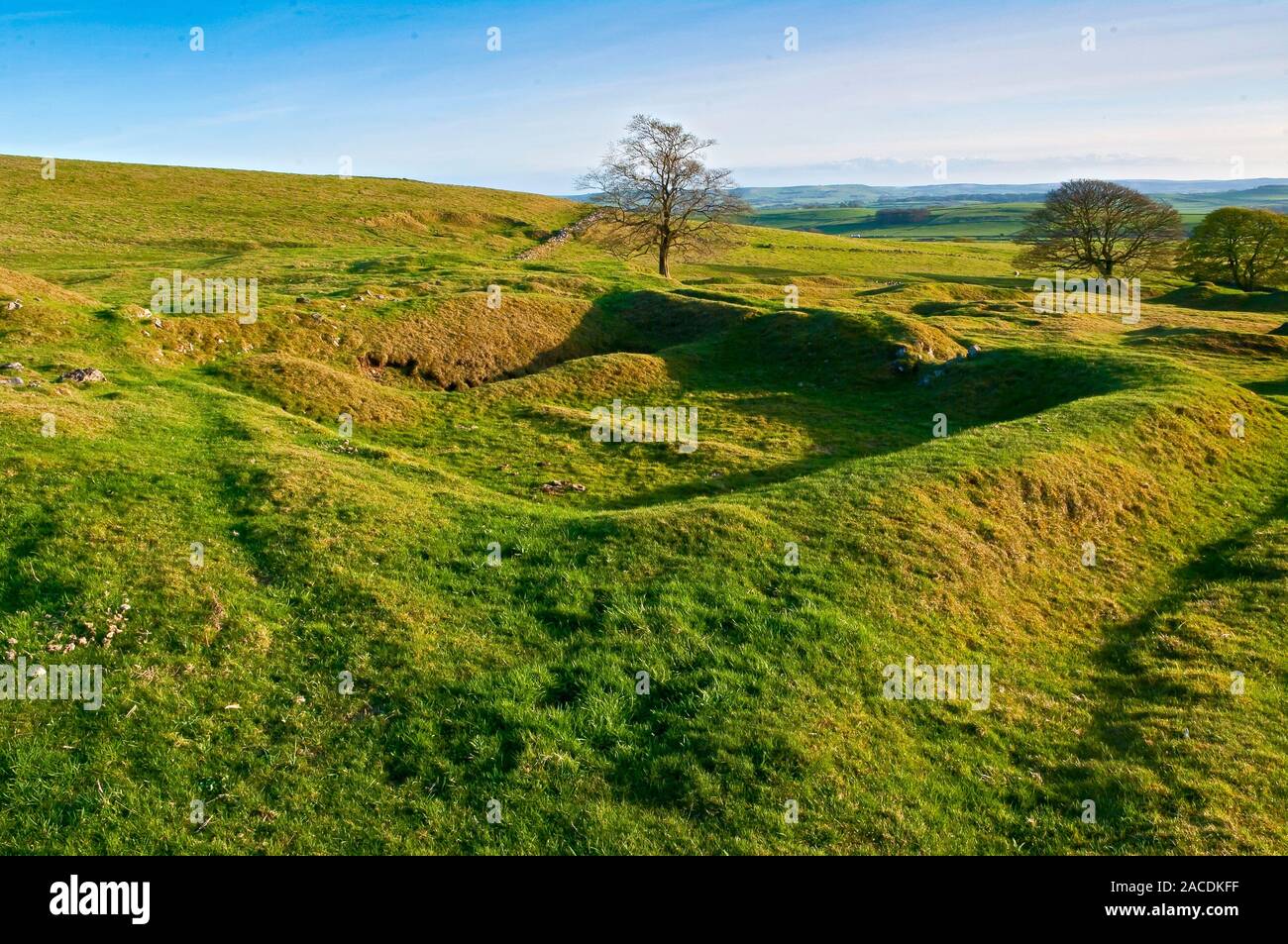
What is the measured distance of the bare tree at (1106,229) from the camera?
7519 cm

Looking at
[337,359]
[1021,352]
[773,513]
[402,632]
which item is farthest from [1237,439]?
[337,359]

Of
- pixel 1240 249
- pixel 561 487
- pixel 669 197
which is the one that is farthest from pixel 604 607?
pixel 1240 249

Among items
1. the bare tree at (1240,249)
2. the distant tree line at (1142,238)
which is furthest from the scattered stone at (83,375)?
the bare tree at (1240,249)

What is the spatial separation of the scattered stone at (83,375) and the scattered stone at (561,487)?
1569 centimetres

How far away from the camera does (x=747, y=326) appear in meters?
41.9

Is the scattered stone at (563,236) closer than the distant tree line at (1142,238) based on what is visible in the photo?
No

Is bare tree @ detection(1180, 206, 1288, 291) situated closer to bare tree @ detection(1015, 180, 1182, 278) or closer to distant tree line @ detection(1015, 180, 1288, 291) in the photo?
distant tree line @ detection(1015, 180, 1288, 291)

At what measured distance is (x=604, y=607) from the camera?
13258 mm

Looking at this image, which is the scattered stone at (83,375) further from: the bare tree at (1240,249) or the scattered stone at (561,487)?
the bare tree at (1240,249)

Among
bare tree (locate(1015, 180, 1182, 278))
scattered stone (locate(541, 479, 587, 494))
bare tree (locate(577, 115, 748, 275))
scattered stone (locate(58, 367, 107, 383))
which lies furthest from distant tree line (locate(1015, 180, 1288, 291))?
scattered stone (locate(58, 367, 107, 383))

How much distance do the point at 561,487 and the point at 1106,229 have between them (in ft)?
264

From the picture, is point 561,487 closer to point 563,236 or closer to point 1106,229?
point 563,236
